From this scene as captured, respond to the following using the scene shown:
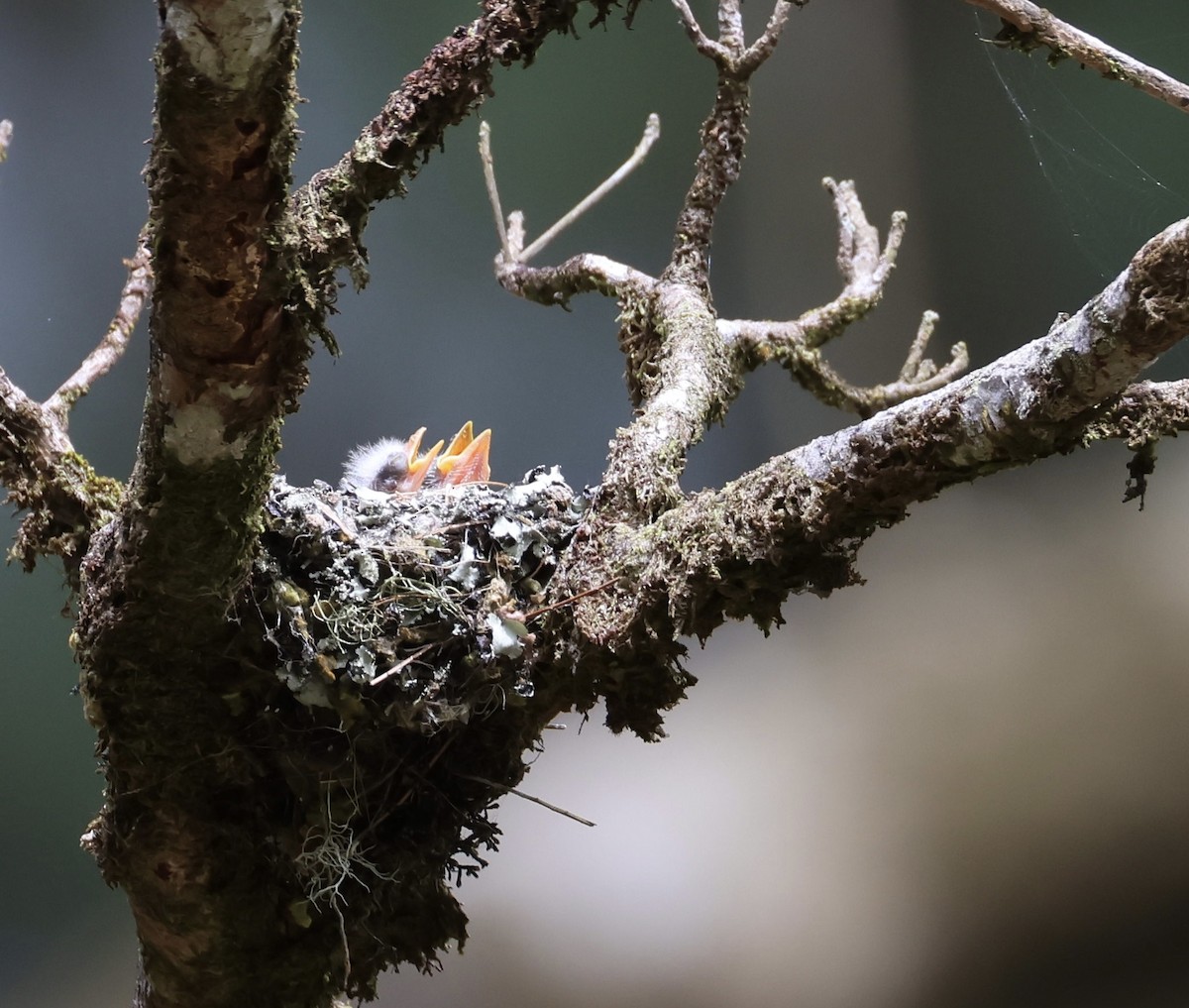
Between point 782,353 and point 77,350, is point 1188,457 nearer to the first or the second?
point 782,353

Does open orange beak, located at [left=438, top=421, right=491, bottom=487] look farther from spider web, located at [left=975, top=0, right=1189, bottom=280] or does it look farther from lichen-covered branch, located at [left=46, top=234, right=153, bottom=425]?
spider web, located at [left=975, top=0, right=1189, bottom=280]

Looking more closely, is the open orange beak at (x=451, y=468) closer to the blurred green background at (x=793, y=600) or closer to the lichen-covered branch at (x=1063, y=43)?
the blurred green background at (x=793, y=600)

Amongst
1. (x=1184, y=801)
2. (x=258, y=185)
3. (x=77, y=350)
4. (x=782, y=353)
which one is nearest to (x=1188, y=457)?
(x=1184, y=801)

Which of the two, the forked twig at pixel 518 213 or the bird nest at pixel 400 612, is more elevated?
the forked twig at pixel 518 213

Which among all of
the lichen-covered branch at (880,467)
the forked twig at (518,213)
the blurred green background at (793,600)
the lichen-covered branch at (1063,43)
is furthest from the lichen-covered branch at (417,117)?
the blurred green background at (793,600)

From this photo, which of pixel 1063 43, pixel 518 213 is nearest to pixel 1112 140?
pixel 1063 43

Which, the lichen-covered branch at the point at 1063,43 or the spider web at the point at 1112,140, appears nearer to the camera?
the lichen-covered branch at the point at 1063,43

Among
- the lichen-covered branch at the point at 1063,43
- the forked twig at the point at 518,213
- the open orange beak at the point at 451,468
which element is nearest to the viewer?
the lichen-covered branch at the point at 1063,43

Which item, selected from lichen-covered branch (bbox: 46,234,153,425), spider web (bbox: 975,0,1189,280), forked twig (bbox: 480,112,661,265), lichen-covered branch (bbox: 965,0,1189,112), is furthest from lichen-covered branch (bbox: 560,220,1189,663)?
forked twig (bbox: 480,112,661,265)
